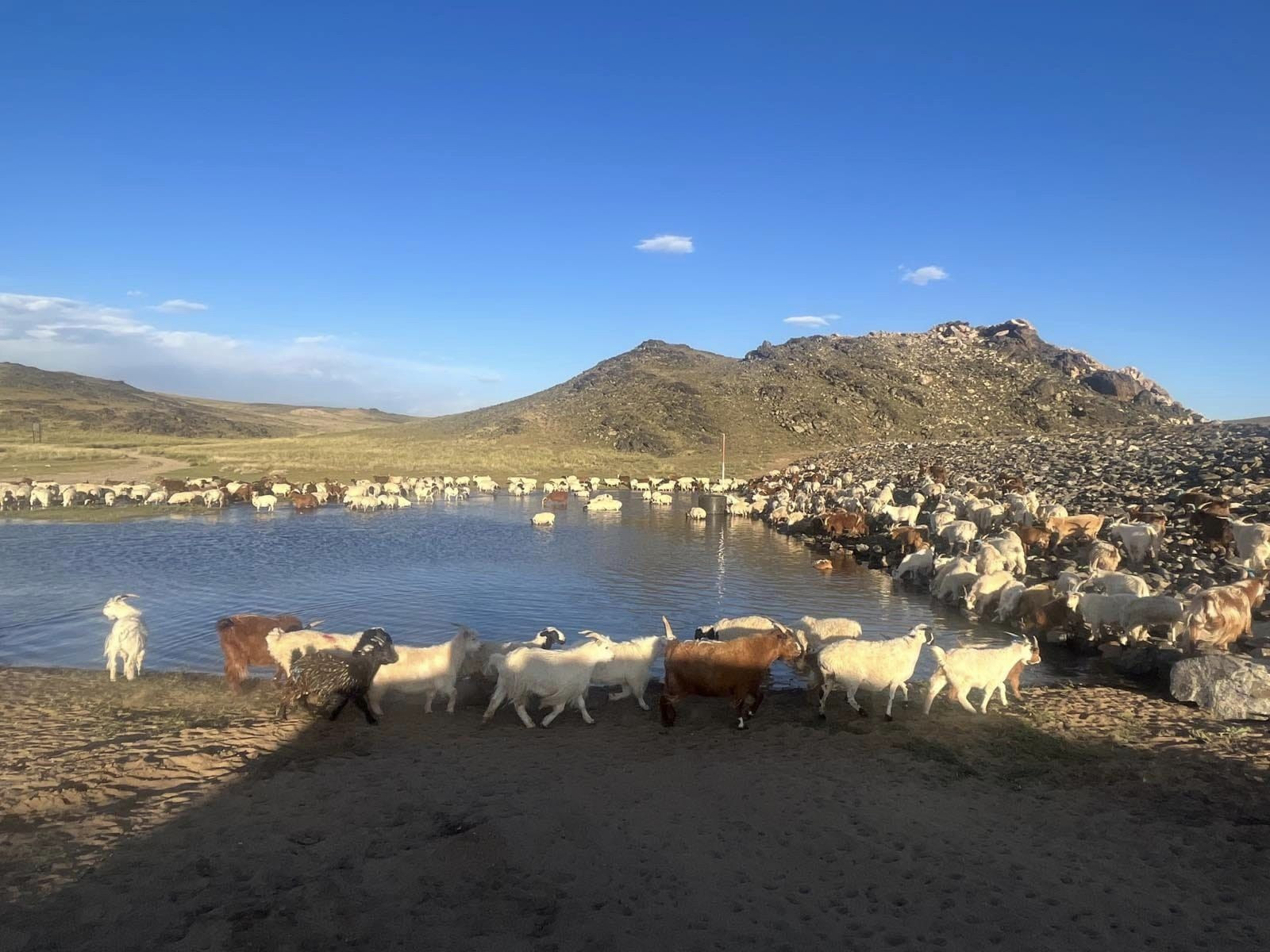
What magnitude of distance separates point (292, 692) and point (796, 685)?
676 cm

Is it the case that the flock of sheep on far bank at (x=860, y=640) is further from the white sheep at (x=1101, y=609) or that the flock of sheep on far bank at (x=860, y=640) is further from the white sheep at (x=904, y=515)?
the white sheep at (x=904, y=515)

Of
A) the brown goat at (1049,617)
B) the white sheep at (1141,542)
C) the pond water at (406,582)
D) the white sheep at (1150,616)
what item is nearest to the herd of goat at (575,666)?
the pond water at (406,582)

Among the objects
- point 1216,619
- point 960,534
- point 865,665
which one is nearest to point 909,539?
point 960,534

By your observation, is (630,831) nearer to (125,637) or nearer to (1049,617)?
(125,637)

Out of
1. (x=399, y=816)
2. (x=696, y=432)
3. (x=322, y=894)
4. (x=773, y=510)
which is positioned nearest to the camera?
(x=322, y=894)

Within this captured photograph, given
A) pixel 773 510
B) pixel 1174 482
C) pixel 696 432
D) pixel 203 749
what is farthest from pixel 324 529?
pixel 696 432

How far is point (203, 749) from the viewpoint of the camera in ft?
25.8

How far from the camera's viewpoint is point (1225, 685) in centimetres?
923

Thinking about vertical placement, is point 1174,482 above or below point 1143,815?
above

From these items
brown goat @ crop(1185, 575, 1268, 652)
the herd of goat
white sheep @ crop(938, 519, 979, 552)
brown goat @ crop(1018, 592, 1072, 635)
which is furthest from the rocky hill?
the herd of goat

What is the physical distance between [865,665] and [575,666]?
3.65 meters

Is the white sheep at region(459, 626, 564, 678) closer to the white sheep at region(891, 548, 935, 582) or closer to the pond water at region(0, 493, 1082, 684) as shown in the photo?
the pond water at region(0, 493, 1082, 684)

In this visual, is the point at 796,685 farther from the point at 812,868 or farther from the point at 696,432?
the point at 696,432

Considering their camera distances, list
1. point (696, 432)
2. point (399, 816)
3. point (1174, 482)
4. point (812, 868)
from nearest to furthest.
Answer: point (812, 868)
point (399, 816)
point (1174, 482)
point (696, 432)
